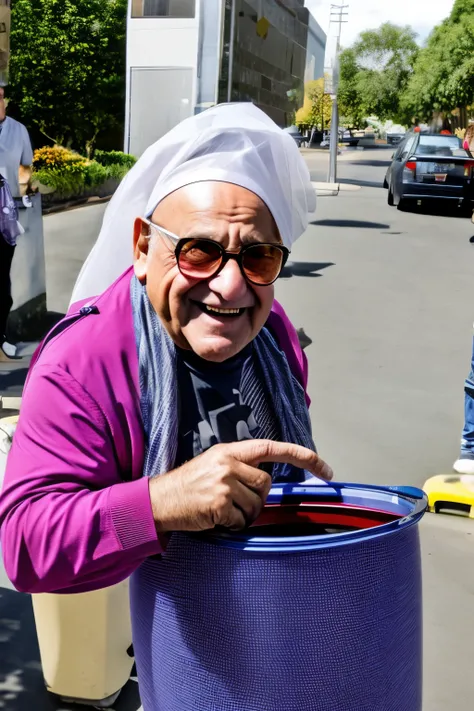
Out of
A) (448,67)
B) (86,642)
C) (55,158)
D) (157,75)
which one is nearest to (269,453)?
(86,642)

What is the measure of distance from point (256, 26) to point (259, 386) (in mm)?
9901

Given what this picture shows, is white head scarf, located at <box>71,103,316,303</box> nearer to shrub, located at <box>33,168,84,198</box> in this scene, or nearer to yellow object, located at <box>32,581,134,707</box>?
yellow object, located at <box>32,581,134,707</box>

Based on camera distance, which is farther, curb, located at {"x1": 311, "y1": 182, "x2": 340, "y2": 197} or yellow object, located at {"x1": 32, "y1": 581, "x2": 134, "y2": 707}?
curb, located at {"x1": 311, "y1": 182, "x2": 340, "y2": 197}

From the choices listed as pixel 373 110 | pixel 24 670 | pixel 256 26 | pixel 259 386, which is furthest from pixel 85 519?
pixel 373 110

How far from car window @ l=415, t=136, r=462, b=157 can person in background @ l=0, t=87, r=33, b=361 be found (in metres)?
13.3

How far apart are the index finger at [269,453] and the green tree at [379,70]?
234 feet

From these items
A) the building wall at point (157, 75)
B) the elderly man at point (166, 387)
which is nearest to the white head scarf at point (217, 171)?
the elderly man at point (166, 387)

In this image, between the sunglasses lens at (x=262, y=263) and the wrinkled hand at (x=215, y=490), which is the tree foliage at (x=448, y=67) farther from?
the wrinkled hand at (x=215, y=490)

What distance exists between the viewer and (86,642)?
255cm

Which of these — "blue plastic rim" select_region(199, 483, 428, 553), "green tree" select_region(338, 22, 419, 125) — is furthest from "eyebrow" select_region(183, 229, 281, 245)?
"green tree" select_region(338, 22, 419, 125)

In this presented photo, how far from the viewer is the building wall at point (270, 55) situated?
32.0 ft

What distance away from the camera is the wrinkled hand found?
1.26 meters

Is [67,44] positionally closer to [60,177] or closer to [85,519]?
[60,177]

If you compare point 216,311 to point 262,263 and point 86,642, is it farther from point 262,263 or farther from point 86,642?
→ point 86,642
